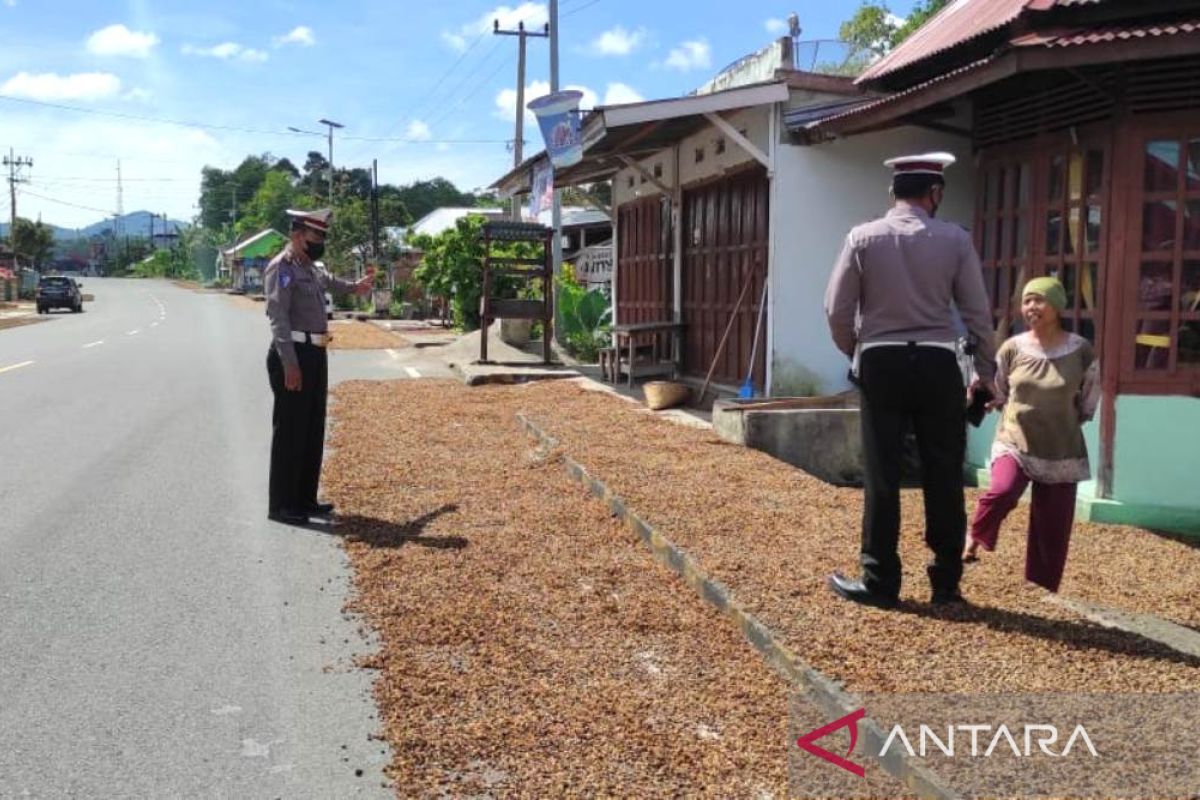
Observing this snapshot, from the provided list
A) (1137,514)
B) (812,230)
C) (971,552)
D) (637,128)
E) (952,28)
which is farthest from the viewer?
(637,128)

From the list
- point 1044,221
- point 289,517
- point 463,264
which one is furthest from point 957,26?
point 463,264

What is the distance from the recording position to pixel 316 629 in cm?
492

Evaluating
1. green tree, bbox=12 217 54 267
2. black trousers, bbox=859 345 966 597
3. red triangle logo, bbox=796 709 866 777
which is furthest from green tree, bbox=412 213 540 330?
green tree, bbox=12 217 54 267

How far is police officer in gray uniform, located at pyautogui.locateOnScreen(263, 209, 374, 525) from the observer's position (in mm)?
6762

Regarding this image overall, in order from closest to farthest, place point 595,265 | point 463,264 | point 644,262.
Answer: point 644,262 < point 463,264 < point 595,265

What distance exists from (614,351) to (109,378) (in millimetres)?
7633

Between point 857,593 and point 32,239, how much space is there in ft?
314

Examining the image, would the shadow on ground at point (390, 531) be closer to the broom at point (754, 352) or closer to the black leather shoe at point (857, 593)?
the black leather shoe at point (857, 593)

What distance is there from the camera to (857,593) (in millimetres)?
4754

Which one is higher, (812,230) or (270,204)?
(270,204)

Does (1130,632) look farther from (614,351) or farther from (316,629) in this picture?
(614,351)

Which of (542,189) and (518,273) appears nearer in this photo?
(542,189)

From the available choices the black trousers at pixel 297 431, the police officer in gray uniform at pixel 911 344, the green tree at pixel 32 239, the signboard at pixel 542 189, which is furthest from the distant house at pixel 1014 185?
the green tree at pixel 32 239

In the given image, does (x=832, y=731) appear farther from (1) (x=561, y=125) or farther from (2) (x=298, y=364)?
(1) (x=561, y=125)
